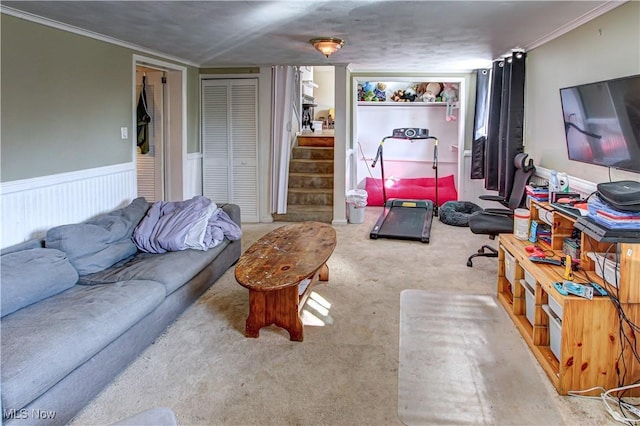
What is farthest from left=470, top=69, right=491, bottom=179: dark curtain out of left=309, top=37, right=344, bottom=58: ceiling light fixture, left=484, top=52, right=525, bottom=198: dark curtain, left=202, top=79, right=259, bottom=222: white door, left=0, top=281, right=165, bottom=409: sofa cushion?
left=0, top=281, right=165, bottom=409: sofa cushion

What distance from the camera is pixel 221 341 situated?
2.95 m

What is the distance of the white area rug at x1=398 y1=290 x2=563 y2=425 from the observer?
7.31 feet

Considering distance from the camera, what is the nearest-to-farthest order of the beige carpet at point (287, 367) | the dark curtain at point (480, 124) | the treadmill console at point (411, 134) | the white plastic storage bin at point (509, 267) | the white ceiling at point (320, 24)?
the beige carpet at point (287, 367) → the white ceiling at point (320, 24) → the white plastic storage bin at point (509, 267) → the dark curtain at point (480, 124) → the treadmill console at point (411, 134)

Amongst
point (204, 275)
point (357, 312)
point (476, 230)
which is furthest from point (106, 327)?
point (476, 230)

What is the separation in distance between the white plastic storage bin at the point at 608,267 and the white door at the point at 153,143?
4954mm

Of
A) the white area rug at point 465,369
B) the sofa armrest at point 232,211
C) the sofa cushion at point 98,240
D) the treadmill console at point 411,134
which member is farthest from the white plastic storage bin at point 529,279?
the treadmill console at point 411,134

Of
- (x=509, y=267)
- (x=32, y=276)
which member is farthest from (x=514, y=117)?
(x=32, y=276)

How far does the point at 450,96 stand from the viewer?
813cm

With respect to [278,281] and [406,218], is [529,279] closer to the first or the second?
[278,281]

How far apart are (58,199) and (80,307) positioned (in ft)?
5.57

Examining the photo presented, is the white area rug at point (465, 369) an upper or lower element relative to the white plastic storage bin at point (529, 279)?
lower

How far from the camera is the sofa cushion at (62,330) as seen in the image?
1881 mm

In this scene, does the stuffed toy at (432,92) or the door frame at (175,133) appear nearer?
the door frame at (175,133)

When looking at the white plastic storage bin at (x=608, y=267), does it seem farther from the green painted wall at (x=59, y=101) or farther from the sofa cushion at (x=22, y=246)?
the green painted wall at (x=59, y=101)
